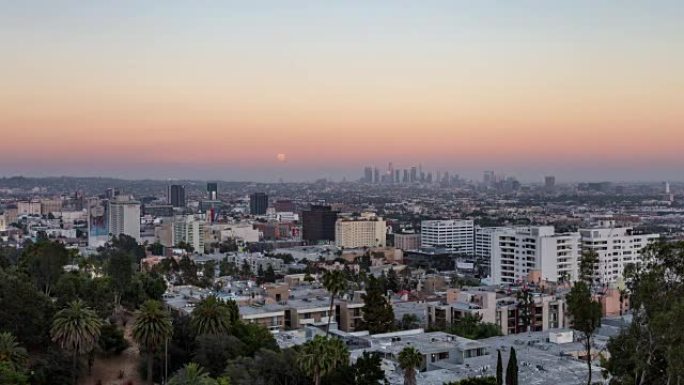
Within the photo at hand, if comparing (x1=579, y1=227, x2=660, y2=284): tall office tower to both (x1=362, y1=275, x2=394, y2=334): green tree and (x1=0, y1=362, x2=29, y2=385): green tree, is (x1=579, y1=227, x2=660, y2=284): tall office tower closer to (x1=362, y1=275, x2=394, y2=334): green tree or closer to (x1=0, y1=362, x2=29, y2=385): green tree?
(x1=362, y1=275, x2=394, y2=334): green tree

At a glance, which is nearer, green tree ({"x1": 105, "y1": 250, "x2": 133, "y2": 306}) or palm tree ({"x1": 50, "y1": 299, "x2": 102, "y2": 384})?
palm tree ({"x1": 50, "y1": 299, "x2": 102, "y2": 384})

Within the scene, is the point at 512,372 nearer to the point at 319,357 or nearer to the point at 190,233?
the point at 319,357

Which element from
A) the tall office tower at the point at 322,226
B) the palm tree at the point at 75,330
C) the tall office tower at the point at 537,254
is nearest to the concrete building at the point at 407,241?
the tall office tower at the point at 322,226

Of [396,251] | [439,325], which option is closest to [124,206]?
[396,251]

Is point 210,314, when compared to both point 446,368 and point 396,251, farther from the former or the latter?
point 396,251

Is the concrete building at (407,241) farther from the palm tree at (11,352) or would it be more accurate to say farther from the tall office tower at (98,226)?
the palm tree at (11,352)

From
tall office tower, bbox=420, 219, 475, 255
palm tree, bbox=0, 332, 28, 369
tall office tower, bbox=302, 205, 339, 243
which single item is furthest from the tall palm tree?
tall office tower, bbox=302, 205, 339, 243
